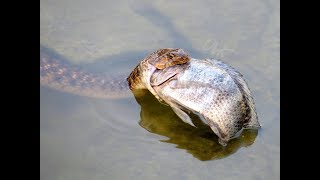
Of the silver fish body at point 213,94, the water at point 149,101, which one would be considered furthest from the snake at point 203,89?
the water at point 149,101

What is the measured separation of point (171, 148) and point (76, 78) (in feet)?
3.95

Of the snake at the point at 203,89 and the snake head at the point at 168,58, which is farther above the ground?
the snake head at the point at 168,58

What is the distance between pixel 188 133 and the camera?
3.38 metres

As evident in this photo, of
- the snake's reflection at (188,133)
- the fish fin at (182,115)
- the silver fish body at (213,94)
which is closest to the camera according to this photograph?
the silver fish body at (213,94)

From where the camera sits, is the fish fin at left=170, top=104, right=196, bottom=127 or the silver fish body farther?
the fish fin at left=170, top=104, right=196, bottom=127

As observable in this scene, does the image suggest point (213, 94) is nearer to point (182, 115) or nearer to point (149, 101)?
point (182, 115)

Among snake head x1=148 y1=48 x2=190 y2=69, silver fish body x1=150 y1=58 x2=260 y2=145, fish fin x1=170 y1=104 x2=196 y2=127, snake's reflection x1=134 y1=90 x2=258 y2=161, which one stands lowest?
snake's reflection x1=134 y1=90 x2=258 y2=161

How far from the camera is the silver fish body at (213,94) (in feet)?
10.2

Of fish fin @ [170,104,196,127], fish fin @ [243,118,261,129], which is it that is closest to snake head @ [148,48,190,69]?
fish fin @ [170,104,196,127]

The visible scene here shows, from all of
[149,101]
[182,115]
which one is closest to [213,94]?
[182,115]

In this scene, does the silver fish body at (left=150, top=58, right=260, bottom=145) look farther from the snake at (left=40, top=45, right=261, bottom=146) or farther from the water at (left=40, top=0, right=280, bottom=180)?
the water at (left=40, top=0, right=280, bottom=180)

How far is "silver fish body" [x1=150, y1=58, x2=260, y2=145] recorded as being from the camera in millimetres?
3102

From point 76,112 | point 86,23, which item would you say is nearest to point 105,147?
point 76,112

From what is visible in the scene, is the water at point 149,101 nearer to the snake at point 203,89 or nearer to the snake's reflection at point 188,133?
the snake's reflection at point 188,133
